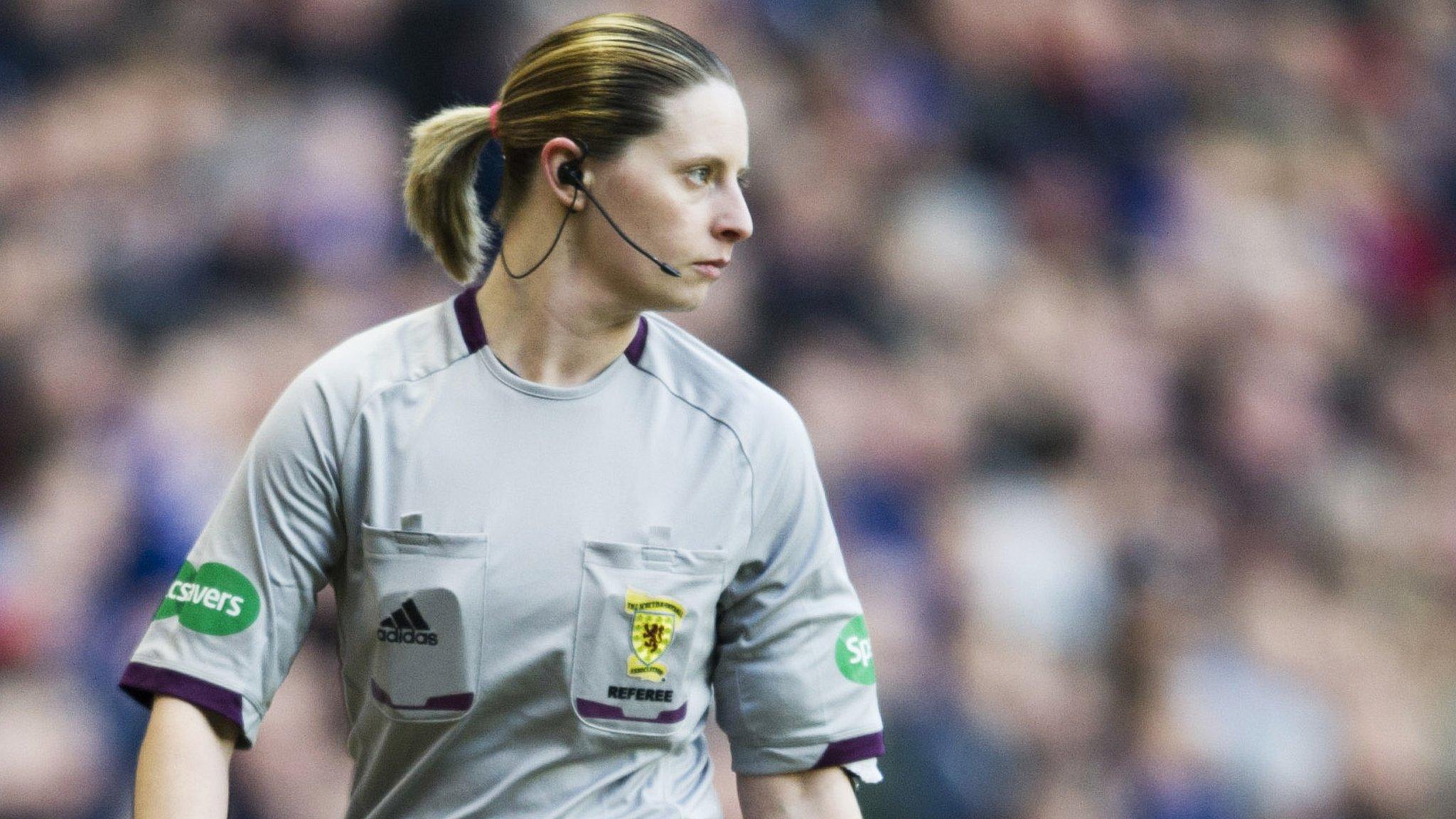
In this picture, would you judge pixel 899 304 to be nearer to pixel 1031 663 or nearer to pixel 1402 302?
pixel 1031 663

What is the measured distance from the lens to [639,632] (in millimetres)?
1893

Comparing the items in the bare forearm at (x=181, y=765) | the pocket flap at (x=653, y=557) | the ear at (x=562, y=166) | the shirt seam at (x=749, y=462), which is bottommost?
the bare forearm at (x=181, y=765)

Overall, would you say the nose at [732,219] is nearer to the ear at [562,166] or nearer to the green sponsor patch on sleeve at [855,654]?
the ear at [562,166]

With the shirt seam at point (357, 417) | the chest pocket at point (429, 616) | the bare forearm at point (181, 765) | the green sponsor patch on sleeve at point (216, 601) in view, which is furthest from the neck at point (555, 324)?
the bare forearm at point (181, 765)

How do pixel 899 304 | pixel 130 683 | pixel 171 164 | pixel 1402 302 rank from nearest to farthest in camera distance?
pixel 130 683 < pixel 171 164 < pixel 899 304 < pixel 1402 302

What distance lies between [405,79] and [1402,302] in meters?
3.14

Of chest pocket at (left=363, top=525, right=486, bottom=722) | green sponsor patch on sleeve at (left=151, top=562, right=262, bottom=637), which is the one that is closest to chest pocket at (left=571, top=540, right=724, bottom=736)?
chest pocket at (left=363, top=525, right=486, bottom=722)

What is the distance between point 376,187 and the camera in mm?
3920

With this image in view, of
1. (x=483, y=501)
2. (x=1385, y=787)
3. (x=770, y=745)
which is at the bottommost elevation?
(x=1385, y=787)

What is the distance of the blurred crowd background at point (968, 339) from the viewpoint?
3502 millimetres

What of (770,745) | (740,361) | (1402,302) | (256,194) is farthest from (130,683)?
(1402,302)

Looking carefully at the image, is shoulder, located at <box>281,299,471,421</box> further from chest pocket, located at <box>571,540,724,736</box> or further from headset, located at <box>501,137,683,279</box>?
chest pocket, located at <box>571,540,724,736</box>

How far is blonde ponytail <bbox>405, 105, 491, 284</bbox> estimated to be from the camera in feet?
6.72

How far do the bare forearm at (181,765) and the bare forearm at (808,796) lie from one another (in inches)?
23.4
